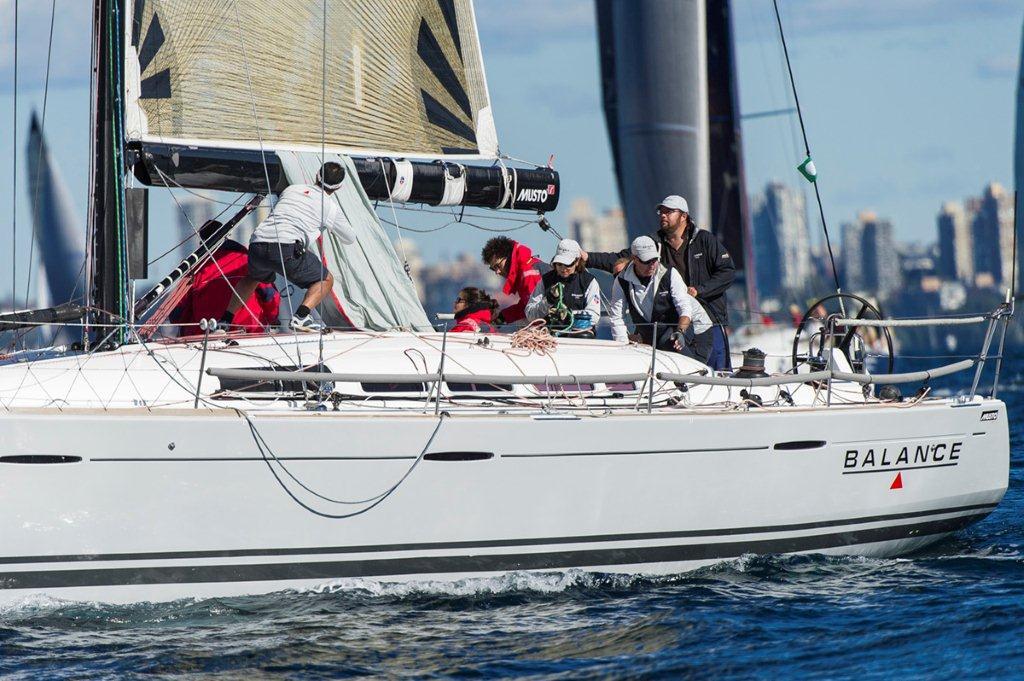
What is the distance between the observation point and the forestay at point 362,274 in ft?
28.0

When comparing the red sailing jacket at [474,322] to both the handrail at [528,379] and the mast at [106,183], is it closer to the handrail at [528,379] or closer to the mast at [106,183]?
the handrail at [528,379]

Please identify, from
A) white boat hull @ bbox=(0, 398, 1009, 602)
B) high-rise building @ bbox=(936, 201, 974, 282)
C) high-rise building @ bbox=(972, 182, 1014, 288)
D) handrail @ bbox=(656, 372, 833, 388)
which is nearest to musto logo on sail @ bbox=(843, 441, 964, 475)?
white boat hull @ bbox=(0, 398, 1009, 602)

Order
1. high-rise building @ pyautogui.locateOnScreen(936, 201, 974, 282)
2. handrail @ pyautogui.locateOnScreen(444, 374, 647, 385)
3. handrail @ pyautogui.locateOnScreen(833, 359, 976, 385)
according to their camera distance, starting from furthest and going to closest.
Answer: high-rise building @ pyautogui.locateOnScreen(936, 201, 974, 282), handrail @ pyautogui.locateOnScreen(833, 359, 976, 385), handrail @ pyautogui.locateOnScreen(444, 374, 647, 385)

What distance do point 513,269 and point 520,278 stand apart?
76 mm

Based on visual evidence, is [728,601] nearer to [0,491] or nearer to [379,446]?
[379,446]

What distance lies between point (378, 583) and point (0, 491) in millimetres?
1918

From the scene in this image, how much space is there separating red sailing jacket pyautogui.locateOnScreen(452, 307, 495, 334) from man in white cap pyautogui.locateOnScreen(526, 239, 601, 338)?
29 centimetres

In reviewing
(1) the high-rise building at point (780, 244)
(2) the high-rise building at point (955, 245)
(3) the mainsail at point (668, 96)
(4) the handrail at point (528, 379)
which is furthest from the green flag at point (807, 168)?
(2) the high-rise building at point (955, 245)

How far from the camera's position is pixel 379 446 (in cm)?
696

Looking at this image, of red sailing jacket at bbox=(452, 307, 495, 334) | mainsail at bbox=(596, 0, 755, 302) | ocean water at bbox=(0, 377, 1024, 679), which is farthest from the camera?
mainsail at bbox=(596, 0, 755, 302)

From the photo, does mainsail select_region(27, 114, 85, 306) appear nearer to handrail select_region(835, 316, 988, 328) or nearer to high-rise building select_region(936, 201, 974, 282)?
handrail select_region(835, 316, 988, 328)

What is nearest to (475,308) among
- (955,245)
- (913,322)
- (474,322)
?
(474,322)

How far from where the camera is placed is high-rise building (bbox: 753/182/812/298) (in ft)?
76.7

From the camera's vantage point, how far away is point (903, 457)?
814 centimetres
